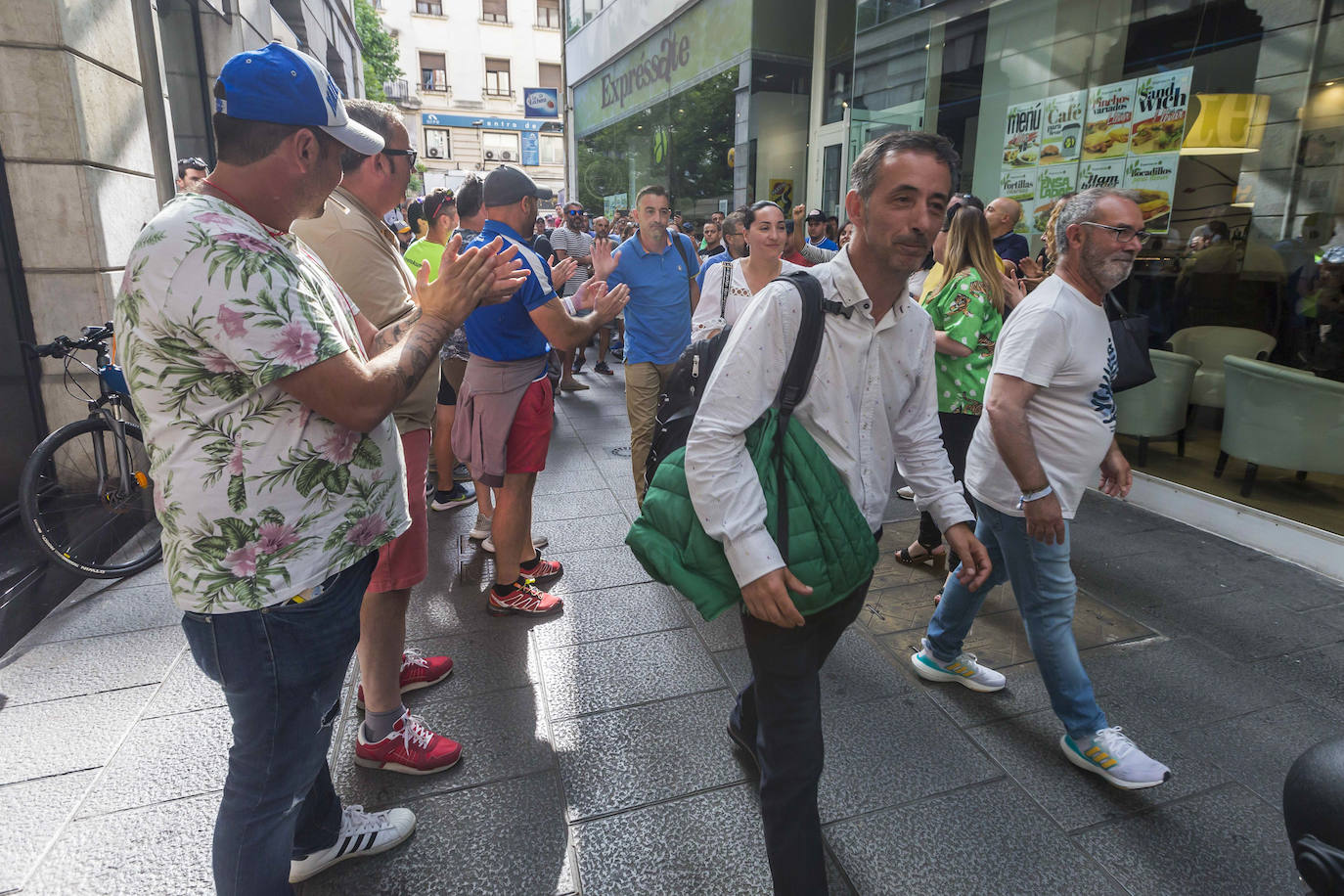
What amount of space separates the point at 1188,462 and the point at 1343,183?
6.49 feet

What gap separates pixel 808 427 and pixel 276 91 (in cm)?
135

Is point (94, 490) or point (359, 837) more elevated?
point (94, 490)

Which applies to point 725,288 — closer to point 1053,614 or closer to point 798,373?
point 1053,614

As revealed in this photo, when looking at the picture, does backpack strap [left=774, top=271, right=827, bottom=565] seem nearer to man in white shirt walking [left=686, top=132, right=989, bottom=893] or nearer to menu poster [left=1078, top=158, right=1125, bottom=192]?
man in white shirt walking [left=686, top=132, right=989, bottom=893]

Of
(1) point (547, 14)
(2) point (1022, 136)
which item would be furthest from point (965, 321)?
(1) point (547, 14)

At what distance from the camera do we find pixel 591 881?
2.18 meters

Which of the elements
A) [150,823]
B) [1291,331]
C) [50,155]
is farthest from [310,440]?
[1291,331]

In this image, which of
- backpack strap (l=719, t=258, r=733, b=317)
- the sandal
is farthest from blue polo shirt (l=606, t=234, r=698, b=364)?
the sandal

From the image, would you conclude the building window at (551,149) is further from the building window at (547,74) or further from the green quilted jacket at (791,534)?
the green quilted jacket at (791,534)

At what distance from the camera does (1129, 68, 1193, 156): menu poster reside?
546 cm

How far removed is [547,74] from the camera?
48312 mm

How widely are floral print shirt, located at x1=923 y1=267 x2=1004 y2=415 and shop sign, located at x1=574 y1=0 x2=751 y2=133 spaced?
10.1 metres

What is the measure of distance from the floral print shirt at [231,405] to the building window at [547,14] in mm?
52623

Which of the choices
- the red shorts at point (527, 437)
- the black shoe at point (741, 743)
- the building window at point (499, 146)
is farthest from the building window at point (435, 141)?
the black shoe at point (741, 743)
